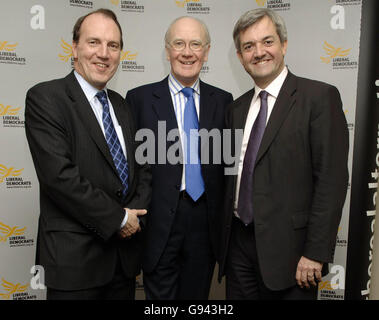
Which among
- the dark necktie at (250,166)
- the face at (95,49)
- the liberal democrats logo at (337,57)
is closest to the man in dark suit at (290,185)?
the dark necktie at (250,166)

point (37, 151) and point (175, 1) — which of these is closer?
point (37, 151)

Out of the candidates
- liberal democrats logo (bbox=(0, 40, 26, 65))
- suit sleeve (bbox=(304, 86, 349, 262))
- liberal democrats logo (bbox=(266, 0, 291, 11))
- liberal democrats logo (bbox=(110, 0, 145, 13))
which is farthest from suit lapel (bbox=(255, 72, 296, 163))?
liberal democrats logo (bbox=(0, 40, 26, 65))

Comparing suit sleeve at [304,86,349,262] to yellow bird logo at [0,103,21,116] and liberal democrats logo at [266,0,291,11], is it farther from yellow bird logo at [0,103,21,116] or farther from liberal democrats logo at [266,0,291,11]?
yellow bird logo at [0,103,21,116]

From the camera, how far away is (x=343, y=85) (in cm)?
291

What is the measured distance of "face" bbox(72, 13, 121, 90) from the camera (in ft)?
6.24

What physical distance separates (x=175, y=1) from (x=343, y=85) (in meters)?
1.56

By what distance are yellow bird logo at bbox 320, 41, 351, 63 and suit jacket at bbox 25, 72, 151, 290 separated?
2045 mm

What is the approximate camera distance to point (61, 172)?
1.66 meters

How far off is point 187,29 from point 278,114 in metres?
0.85

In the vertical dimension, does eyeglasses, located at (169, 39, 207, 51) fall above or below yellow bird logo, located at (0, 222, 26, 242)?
above

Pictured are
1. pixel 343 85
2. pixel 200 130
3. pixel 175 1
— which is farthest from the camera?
pixel 175 1

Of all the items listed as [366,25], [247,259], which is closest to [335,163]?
[247,259]

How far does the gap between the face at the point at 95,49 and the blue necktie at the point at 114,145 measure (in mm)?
95
